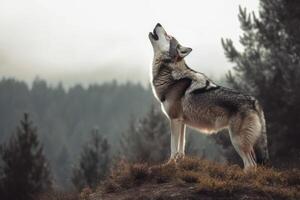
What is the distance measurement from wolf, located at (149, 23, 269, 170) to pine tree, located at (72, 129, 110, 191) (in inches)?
848

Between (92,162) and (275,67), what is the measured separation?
50.0 feet

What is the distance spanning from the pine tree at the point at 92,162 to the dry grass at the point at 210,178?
22891 mm

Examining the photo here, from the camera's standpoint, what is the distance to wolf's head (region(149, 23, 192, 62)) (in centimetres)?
1215

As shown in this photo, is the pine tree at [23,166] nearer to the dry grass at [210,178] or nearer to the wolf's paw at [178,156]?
the wolf's paw at [178,156]

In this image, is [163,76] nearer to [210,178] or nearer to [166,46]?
[166,46]

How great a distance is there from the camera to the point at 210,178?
31.6 feet

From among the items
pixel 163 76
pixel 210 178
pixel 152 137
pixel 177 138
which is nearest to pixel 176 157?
pixel 177 138

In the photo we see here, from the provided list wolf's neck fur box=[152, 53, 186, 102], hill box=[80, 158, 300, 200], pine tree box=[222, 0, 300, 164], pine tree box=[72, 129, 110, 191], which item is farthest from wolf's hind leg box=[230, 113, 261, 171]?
pine tree box=[72, 129, 110, 191]

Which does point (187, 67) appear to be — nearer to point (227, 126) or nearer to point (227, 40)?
point (227, 126)

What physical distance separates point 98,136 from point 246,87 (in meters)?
15.8

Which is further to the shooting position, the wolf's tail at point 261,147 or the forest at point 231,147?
the wolf's tail at point 261,147

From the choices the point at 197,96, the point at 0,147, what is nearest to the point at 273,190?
the point at 197,96

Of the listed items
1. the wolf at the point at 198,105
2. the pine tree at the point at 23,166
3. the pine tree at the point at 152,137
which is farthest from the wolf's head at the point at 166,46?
the pine tree at the point at 152,137

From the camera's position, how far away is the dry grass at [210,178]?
922cm
